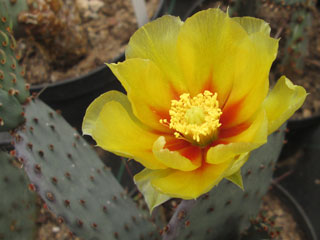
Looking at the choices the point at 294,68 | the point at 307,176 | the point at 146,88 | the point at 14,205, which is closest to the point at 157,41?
the point at 146,88

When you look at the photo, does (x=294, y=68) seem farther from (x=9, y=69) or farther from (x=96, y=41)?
(x=9, y=69)

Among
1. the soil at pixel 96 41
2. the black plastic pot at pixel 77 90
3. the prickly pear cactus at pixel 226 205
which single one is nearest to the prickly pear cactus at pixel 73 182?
the prickly pear cactus at pixel 226 205

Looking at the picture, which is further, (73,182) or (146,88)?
(73,182)

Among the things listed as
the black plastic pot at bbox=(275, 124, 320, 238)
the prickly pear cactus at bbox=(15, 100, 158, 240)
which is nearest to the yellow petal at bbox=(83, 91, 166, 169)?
the prickly pear cactus at bbox=(15, 100, 158, 240)

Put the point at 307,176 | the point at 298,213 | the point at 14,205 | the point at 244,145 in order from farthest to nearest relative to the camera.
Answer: the point at 307,176, the point at 298,213, the point at 14,205, the point at 244,145

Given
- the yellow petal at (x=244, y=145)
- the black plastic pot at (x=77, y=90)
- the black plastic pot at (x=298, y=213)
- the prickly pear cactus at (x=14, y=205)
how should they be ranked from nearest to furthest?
the yellow petal at (x=244, y=145) < the prickly pear cactus at (x=14, y=205) < the black plastic pot at (x=298, y=213) < the black plastic pot at (x=77, y=90)

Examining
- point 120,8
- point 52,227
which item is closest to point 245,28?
point 52,227

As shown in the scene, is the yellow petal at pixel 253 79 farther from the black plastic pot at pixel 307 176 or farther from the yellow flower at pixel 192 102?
the black plastic pot at pixel 307 176
